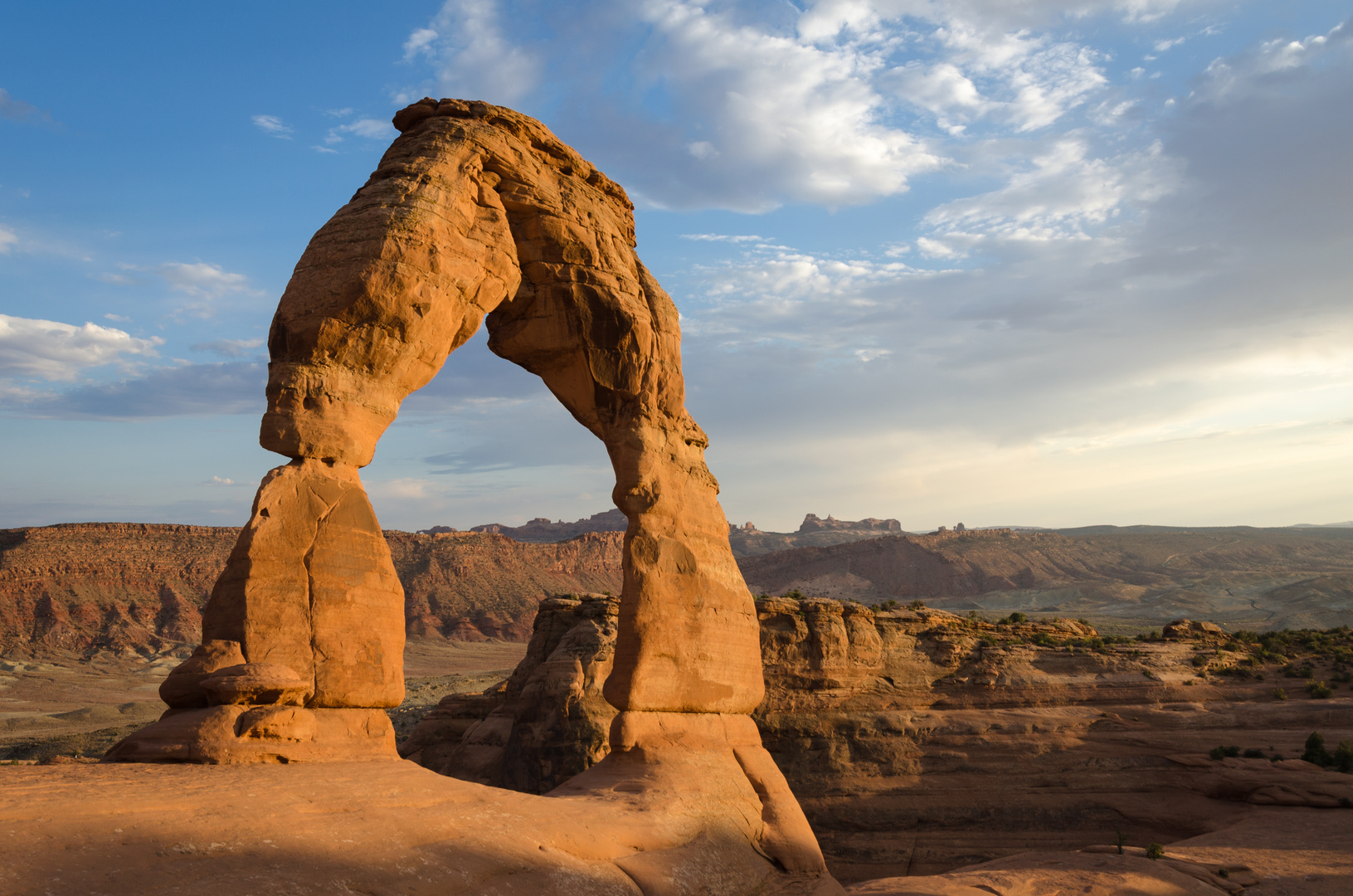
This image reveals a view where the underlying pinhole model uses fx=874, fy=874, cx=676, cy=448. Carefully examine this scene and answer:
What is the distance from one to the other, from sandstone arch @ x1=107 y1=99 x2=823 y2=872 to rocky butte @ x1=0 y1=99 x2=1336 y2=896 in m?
0.03

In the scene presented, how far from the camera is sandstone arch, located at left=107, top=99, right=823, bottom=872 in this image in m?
7.24

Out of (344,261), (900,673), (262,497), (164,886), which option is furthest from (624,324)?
(900,673)

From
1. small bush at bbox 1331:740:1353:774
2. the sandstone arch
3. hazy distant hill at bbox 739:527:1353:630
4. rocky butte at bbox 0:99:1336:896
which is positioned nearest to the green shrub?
small bush at bbox 1331:740:1353:774

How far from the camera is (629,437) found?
36.4 ft

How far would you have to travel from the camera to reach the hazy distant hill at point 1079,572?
65.9 metres

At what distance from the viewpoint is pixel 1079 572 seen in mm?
83250

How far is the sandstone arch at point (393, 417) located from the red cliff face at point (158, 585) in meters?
54.7

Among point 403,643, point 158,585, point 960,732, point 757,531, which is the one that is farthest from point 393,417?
point 757,531

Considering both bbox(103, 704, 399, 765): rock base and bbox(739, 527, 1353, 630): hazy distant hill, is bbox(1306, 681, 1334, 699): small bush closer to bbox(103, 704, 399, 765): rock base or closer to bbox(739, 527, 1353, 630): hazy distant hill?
bbox(103, 704, 399, 765): rock base

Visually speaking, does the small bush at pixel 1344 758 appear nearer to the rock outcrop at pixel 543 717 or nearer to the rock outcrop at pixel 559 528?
the rock outcrop at pixel 543 717

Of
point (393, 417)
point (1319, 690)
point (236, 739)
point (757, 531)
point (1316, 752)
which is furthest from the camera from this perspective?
point (757, 531)

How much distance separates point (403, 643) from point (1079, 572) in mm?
86523

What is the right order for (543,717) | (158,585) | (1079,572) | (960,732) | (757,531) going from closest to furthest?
(543,717) → (960,732) → (158,585) → (1079,572) → (757,531)

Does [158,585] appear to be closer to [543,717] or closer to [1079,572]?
[543,717]
